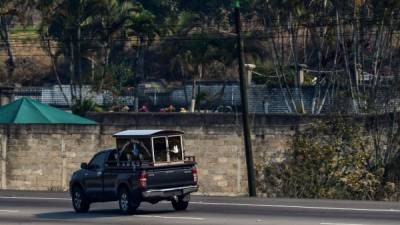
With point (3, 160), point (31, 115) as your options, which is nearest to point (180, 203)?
point (3, 160)

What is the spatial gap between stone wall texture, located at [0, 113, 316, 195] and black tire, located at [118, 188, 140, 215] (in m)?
15.1

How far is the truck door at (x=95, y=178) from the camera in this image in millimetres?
25438

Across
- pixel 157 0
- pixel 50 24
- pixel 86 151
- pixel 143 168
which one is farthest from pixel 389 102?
pixel 157 0

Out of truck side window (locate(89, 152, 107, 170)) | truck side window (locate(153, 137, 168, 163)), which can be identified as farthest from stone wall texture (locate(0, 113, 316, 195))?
truck side window (locate(153, 137, 168, 163))

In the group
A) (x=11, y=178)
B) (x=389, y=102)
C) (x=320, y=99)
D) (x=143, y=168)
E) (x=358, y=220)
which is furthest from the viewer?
(x=320, y=99)

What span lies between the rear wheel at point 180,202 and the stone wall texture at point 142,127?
13791mm

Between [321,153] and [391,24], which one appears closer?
[321,153]

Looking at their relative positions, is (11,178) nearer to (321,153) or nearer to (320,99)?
(321,153)

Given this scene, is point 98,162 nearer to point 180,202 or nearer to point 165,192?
point 180,202

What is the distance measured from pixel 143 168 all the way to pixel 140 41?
157 ft

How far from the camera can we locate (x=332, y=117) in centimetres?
3831

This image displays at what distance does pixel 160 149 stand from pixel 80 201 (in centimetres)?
274

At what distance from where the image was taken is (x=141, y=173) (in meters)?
24.0

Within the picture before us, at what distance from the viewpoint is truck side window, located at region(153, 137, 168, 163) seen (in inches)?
970
